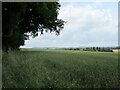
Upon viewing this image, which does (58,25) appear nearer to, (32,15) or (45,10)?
(32,15)

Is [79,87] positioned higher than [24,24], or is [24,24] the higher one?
[24,24]

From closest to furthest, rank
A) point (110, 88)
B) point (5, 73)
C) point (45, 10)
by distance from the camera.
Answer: point (110, 88)
point (5, 73)
point (45, 10)

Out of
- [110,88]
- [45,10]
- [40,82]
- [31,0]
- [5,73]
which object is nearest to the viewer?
[110,88]

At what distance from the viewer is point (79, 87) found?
16.2ft

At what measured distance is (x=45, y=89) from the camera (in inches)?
191

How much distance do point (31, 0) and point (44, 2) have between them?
1.64 meters

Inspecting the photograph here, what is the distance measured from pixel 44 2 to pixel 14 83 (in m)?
14.2

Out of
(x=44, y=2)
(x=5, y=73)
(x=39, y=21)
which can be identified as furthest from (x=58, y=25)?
(x=5, y=73)

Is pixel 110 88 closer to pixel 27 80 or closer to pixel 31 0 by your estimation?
pixel 27 80

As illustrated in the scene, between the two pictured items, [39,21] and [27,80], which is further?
[39,21]

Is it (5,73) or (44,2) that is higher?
(44,2)

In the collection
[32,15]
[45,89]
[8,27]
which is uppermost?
[32,15]

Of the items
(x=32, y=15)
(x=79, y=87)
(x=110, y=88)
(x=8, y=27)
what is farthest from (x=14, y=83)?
(x=32, y=15)

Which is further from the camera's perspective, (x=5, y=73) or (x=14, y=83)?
(x=5, y=73)
